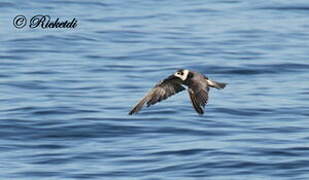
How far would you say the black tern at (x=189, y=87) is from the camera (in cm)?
1165

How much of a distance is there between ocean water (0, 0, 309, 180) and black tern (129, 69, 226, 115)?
3.53ft

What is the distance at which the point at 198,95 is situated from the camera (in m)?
11.7

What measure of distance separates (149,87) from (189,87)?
583cm

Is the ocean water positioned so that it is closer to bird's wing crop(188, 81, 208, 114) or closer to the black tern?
the black tern

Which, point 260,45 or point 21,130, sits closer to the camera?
point 21,130

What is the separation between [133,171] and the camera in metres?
13.6

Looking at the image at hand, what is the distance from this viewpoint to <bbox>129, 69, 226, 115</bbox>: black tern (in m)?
11.6

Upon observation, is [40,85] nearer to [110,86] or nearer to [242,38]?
[110,86]

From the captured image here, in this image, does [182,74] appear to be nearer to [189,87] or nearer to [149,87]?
[189,87]

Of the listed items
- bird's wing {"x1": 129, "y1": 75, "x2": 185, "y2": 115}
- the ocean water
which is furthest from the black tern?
the ocean water

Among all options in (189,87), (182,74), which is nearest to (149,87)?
(182,74)

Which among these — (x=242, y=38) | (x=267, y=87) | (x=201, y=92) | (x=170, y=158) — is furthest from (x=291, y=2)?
(x=201, y=92)

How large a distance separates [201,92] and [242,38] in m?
10.3

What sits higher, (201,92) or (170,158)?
(201,92)
